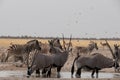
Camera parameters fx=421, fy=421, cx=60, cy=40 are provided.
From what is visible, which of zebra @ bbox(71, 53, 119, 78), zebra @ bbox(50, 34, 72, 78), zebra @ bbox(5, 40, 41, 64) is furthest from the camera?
zebra @ bbox(5, 40, 41, 64)

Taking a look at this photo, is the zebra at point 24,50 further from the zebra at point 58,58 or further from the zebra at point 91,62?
the zebra at point 91,62

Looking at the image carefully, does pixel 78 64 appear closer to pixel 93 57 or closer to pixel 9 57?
pixel 93 57

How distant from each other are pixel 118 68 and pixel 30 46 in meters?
5.05

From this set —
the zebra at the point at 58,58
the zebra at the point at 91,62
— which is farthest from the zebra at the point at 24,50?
the zebra at the point at 91,62

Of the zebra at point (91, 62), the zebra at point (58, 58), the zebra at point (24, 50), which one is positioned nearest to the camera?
the zebra at point (91, 62)

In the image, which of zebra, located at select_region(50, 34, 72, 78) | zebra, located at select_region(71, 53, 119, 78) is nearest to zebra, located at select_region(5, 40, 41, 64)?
zebra, located at select_region(50, 34, 72, 78)

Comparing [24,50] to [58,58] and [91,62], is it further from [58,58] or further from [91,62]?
[91,62]

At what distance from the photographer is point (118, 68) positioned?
20500 mm

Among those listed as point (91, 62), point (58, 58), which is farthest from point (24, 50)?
point (91, 62)

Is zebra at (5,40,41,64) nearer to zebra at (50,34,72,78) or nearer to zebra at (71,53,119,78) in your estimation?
zebra at (50,34,72,78)

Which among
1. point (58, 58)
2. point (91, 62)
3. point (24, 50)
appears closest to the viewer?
point (91, 62)

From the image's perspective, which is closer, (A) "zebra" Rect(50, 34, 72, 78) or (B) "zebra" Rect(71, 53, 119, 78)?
(B) "zebra" Rect(71, 53, 119, 78)

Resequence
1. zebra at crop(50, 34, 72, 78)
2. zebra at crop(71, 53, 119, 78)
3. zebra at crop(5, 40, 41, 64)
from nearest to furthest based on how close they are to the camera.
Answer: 1. zebra at crop(71, 53, 119, 78)
2. zebra at crop(50, 34, 72, 78)
3. zebra at crop(5, 40, 41, 64)

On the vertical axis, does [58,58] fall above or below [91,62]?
above
